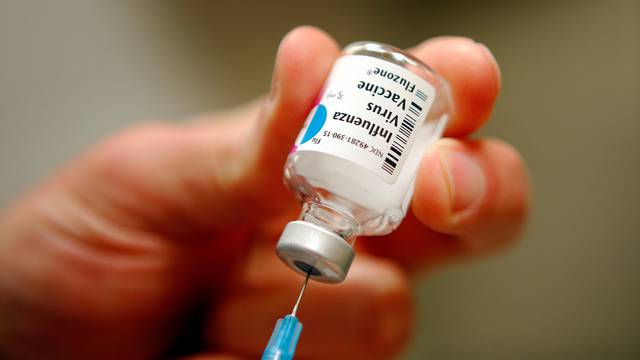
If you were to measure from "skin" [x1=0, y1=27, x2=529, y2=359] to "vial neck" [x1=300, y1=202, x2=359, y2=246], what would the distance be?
0.25m

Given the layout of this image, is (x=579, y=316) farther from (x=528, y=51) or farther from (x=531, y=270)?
(x=528, y=51)

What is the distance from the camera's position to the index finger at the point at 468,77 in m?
0.73

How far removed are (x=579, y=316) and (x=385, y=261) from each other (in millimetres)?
565

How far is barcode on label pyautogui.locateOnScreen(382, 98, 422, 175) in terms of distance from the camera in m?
0.59

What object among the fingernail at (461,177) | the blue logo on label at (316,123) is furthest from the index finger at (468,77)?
the blue logo on label at (316,123)

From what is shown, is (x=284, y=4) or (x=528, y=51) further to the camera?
(x=284, y=4)

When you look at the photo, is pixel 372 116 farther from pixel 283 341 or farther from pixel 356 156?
pixel 283 341

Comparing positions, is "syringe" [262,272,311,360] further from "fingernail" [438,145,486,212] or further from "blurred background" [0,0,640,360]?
"blurred background" [0,0,640,360]

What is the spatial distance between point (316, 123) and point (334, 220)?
0.38ft

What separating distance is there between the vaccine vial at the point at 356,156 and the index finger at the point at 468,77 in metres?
0.10

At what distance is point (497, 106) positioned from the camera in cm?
139

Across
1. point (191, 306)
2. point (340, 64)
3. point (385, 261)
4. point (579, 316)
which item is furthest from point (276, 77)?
point (579, 316)

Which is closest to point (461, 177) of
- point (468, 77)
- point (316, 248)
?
point (468, 77)

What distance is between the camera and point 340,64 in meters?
0.65
